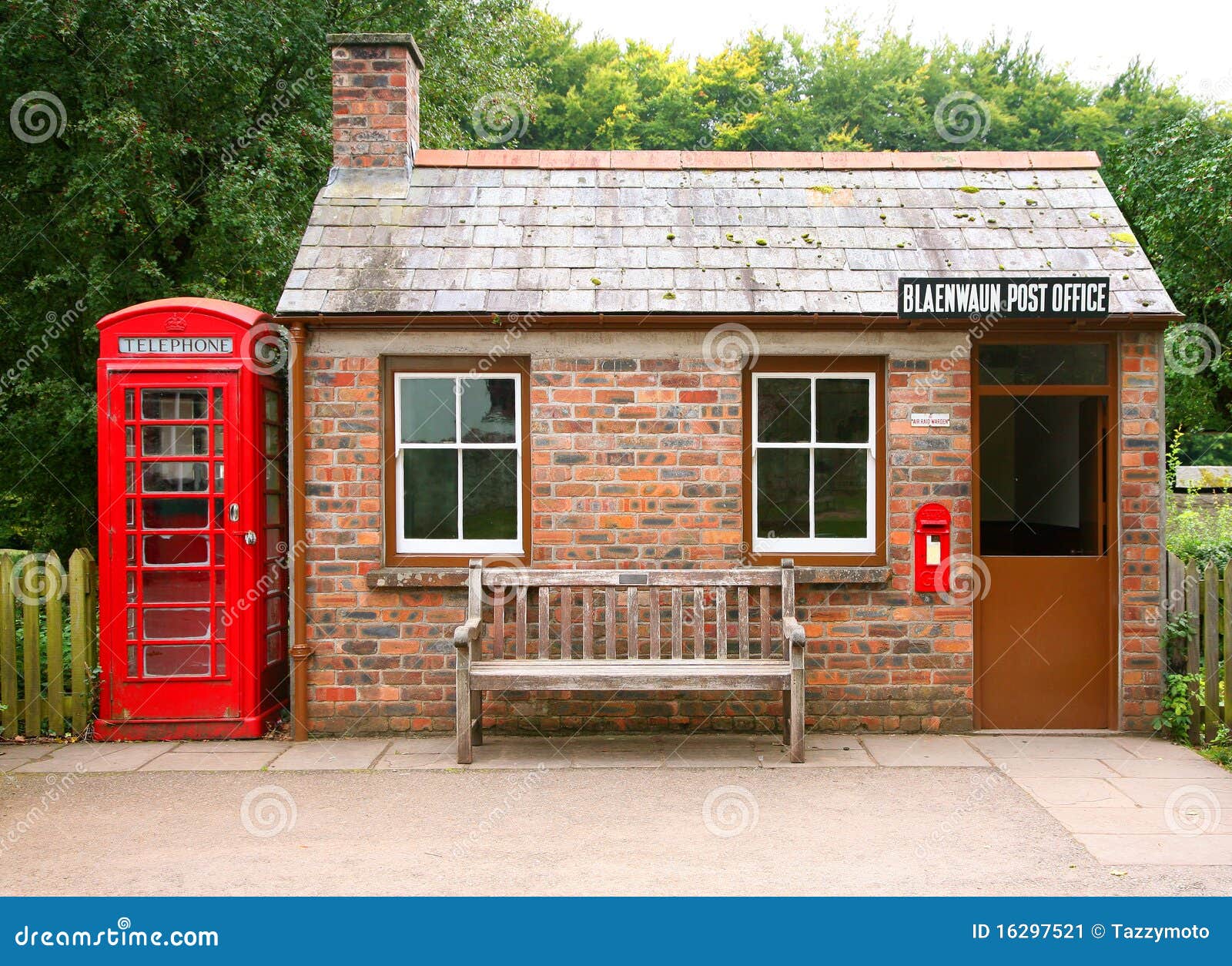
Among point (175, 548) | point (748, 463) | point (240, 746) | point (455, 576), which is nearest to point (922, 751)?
point (748, 463)

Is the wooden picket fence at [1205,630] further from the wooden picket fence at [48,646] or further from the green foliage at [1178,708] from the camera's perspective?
the wooden picket fence at [48,646]

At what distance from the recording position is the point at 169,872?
4.99 metres

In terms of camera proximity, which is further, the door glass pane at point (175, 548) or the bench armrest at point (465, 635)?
the door glass pane at point (175, 548)

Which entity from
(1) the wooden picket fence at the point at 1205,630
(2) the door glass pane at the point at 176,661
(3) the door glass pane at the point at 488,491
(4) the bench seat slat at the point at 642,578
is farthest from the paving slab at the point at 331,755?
(1) the wooden picket fence at the point at 1205,630

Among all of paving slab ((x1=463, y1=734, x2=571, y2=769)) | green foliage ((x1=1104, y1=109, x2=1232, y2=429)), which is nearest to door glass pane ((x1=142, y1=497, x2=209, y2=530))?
paving slab ((x1=463, y1=734, x2=571, y2=769))

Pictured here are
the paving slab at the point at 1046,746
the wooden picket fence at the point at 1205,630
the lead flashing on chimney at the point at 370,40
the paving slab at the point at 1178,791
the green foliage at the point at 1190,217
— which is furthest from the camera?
the green foliage at the point at 1190,217

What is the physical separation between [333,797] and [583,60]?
33998 mm

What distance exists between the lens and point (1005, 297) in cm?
737

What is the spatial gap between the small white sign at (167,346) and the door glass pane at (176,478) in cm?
77

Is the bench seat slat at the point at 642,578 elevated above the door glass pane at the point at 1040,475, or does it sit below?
below

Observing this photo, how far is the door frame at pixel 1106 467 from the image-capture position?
7648 millimetres

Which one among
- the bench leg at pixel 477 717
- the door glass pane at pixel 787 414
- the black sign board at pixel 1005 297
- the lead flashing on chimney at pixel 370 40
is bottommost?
the bench leg at pixel 477 717

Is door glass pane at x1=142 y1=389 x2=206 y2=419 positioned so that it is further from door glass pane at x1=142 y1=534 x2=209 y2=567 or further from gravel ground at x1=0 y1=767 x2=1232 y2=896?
gravel ground at x1=0 y1=767 x2=1232 y2=896

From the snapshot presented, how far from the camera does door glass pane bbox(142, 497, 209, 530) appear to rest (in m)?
7.45
